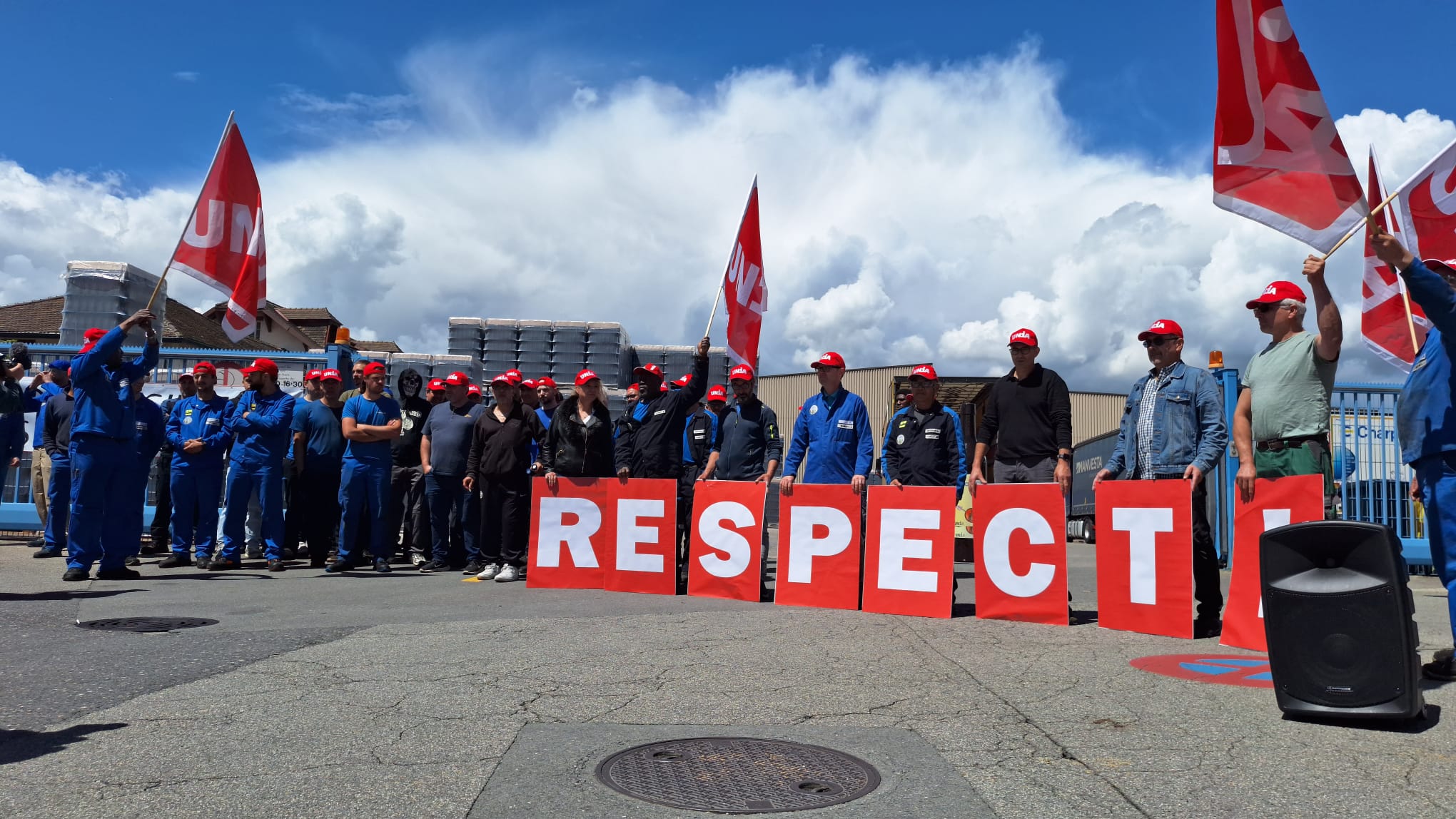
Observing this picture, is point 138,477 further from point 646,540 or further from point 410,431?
point 646,540

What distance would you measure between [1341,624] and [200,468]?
31.1 feet

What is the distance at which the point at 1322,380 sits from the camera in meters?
5.55

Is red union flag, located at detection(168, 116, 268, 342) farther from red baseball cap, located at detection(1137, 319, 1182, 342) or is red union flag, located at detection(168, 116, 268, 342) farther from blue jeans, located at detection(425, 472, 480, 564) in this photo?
red baseball cap, located at detection(1137, 319, 1182, 342)

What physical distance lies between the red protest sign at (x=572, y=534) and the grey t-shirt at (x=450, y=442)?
1.45 meters

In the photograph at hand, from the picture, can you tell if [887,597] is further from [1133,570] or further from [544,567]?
[544,567]

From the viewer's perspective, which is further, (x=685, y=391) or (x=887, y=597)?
(x=685, y=391)

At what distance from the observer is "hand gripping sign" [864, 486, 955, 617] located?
7.31 metres

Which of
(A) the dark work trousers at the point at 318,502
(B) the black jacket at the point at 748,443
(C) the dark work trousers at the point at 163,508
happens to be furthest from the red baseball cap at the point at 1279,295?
(C) the dark work trousers at the point at 163,508

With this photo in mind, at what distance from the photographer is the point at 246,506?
32.9ft

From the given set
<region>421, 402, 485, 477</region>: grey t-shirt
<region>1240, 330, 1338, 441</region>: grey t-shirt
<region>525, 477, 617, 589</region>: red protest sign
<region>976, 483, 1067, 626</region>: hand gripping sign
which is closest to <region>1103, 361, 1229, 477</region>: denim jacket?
<region>1240, 330, 1338, 441</region>: grey t-shirt

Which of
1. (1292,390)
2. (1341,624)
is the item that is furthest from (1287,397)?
(1341,624)

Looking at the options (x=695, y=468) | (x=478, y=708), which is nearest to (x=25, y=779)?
(x=478, y=708)

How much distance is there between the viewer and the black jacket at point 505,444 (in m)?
9.35

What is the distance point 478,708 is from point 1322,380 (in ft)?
15.2
